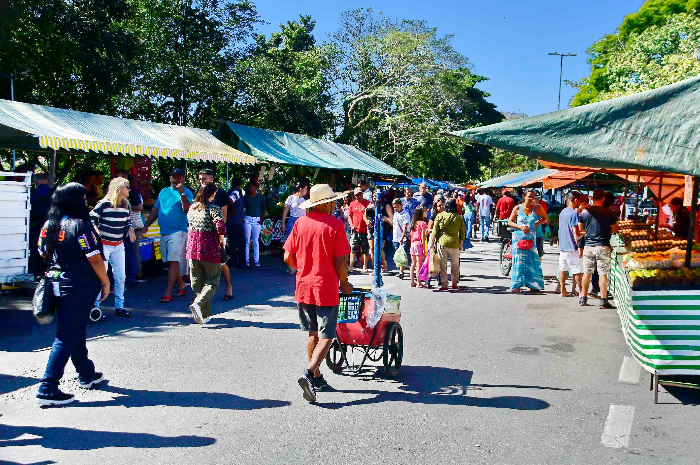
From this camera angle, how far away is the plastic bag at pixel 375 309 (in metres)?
5.96

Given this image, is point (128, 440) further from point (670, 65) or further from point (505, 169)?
point (505, 169)

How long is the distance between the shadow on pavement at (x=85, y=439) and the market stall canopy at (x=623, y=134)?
11.3 ft

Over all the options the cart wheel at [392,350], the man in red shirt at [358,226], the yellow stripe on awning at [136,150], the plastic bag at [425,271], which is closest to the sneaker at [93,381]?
the cart wheel at [392,350]

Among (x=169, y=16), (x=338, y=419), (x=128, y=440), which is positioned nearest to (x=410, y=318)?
(x=338, y=419)

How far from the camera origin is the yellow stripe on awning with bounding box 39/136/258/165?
11.1 metres

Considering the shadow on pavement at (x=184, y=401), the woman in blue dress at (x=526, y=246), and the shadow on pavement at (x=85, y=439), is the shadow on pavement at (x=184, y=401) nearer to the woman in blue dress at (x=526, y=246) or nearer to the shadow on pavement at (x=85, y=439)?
the shadow on pavement at (x=85, y=439)

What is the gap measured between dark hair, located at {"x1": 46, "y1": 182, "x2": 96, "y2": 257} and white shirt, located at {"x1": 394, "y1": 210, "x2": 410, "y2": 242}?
367 inches

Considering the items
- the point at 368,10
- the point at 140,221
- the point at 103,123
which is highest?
the point at 368,10

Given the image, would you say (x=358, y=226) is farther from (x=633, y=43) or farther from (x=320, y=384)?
(x=633, y=43)

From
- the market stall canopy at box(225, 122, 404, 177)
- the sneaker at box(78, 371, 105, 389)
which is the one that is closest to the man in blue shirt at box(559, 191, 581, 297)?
the sneaker at box(78, 371, 105, 389)

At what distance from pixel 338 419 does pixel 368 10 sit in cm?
3196

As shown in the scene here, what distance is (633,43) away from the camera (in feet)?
96.0

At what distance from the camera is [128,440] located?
4.54 metres

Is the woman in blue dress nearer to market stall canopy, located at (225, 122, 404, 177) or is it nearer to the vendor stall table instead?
the vendor stall table
